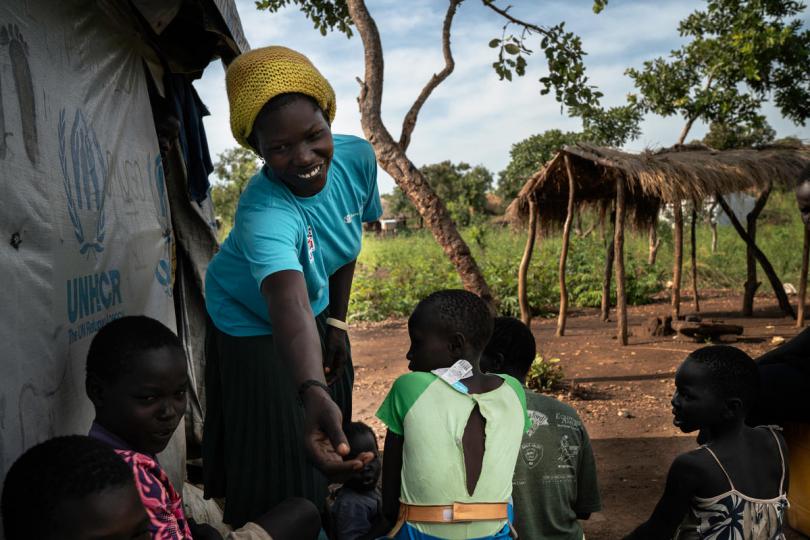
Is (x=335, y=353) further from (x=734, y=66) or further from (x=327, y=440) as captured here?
(x=734, y=66)

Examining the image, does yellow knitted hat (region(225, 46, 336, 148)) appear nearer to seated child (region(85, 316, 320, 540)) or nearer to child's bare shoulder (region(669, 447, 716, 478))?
seated child (region(85, 316, 320, 540))

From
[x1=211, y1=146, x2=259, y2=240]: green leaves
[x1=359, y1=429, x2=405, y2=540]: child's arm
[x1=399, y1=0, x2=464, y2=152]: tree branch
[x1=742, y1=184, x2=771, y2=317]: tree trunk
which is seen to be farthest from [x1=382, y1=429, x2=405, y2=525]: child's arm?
[x1=211, y1=146, x2=259, y2=240]: green leaves

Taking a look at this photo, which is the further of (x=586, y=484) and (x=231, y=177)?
(x=231, y=177)

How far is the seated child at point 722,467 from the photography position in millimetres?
2021

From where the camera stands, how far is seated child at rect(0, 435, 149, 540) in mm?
1183

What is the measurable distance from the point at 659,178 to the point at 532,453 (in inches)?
271

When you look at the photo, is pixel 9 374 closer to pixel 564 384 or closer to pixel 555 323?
pixel 564 384

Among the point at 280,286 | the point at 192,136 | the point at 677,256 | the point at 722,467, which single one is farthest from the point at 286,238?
the point at 677,256

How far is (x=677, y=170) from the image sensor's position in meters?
8.48

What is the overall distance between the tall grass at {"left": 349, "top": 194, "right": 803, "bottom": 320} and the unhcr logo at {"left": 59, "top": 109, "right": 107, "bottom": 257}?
383 inches

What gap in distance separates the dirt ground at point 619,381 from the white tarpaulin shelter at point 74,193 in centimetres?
255

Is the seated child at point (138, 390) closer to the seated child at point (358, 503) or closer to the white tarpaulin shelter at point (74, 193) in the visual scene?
the white tarpaulin shelter at point (74, 193)

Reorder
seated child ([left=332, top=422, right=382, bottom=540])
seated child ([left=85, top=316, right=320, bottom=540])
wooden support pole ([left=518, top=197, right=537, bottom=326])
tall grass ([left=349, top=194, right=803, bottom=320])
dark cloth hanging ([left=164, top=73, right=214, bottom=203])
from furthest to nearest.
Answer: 1. tall grass ([left=349, top=194, right=803, bottom=320])
2. wooden support pole ([left=518, top=197, right=537, bottom=326])
3. dark cloth hanging ([left=164, top=73, right=214, bottom=203])
4. seated child ([left=332, top=422, right=382, bottom=540])
5. seated child ([left=85, top=316, right=320, bottom=540])

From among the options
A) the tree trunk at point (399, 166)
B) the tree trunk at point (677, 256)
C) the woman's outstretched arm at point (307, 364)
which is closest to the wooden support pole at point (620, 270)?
the tree trunk at point (677, 256)
